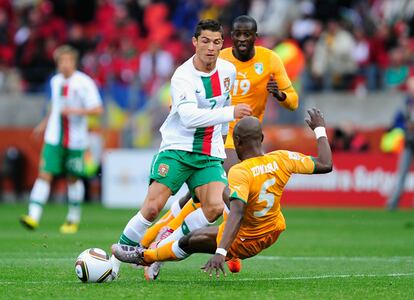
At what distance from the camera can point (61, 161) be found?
644 inches

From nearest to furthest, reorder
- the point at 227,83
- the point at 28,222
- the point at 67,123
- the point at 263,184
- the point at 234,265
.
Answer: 1. the point at 263,184
2. the point at 227,83
3. the point at 234,265
4. the point at 28,222
5. the point at 67,123

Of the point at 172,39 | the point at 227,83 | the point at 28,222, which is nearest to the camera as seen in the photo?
the point at 227,83

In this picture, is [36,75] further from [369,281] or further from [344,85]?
[369,281]

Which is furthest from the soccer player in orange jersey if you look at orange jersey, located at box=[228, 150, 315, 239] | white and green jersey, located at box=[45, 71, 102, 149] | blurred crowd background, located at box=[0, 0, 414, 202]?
blurred crowd background, located at box=[0, 0, 414, 202]

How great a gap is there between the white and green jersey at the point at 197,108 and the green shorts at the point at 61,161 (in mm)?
6383

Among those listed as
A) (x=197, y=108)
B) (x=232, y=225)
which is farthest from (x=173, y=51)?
(x=232, y=225)

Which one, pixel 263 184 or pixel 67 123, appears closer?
pixel 263 184

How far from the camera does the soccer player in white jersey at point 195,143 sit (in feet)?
31.6

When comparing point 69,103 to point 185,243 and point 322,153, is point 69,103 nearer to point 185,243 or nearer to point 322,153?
point 185,243

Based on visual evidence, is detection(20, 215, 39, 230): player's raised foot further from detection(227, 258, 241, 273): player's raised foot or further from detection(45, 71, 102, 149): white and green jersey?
detection(227, 258, 241, 273): player's raised foot

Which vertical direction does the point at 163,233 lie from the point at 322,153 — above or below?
below

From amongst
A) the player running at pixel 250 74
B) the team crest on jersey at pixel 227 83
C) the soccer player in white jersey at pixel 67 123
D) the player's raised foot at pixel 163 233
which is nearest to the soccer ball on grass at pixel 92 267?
the player's raised foot at pixel 163 233

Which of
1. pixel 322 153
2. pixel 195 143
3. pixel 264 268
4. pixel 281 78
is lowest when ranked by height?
pixel 264 268

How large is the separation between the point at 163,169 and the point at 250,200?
116 cm
